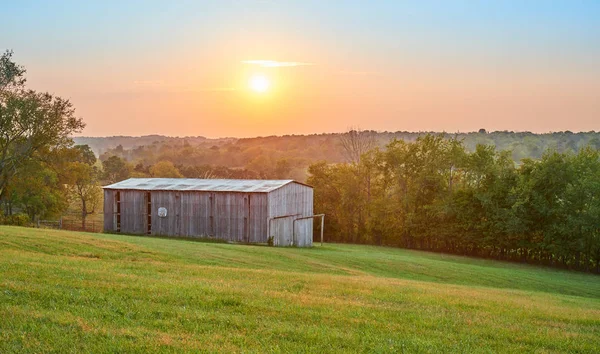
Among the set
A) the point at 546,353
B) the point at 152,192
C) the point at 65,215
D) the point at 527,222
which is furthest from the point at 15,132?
the point at 546,353

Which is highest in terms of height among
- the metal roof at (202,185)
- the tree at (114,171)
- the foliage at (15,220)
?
the tree at (114,171)

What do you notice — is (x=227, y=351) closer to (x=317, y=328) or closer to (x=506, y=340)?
(x=317, y=328)

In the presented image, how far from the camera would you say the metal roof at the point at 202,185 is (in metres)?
47.9

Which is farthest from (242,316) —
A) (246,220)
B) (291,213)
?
(291,213)

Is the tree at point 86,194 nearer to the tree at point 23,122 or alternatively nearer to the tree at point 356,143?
the tree at point 23,122

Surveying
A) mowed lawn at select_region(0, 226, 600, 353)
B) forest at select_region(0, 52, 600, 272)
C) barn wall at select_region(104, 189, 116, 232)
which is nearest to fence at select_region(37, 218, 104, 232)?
forest at select_region(0, 52, 600, 272)

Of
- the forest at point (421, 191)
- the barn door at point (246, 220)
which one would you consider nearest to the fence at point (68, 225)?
the forest at point (421, 191)

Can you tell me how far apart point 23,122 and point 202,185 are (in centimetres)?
1659

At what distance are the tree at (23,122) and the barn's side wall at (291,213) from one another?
2039 centimetres

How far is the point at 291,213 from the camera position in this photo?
50469mm

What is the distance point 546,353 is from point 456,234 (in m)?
52.9

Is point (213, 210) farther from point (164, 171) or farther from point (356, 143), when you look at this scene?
point (164, 171)

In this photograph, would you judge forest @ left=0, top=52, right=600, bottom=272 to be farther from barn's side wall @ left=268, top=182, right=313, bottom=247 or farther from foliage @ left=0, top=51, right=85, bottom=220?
barn's side wall @ left=268, top=182, right=313, bottom=247

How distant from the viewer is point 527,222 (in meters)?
57.1
